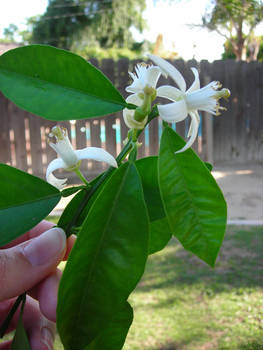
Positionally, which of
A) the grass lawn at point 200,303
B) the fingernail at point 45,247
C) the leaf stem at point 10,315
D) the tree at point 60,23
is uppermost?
the tree at point 60,23

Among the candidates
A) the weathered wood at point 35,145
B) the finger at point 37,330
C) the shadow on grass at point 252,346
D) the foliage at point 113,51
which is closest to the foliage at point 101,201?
the finger at point 37,330

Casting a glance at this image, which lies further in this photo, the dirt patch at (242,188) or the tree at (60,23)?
the tree at (60,23)

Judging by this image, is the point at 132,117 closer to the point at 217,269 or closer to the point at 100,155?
the point at 100,155

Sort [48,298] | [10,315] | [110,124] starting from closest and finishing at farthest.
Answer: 1. [10,315]
2. [48,298]
3. [110,124]

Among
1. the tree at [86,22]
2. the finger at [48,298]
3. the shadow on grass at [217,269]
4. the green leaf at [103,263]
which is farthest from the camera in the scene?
the tree at [86,22]

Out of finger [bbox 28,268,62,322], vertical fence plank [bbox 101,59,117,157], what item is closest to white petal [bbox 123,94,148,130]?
finger [bbox 28,268,62,322]

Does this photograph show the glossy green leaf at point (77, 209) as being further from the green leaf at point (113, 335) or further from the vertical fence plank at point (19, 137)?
the vertical fence plank at point (19, 137)

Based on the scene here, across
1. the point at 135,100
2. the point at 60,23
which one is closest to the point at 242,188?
the point at 135,100
